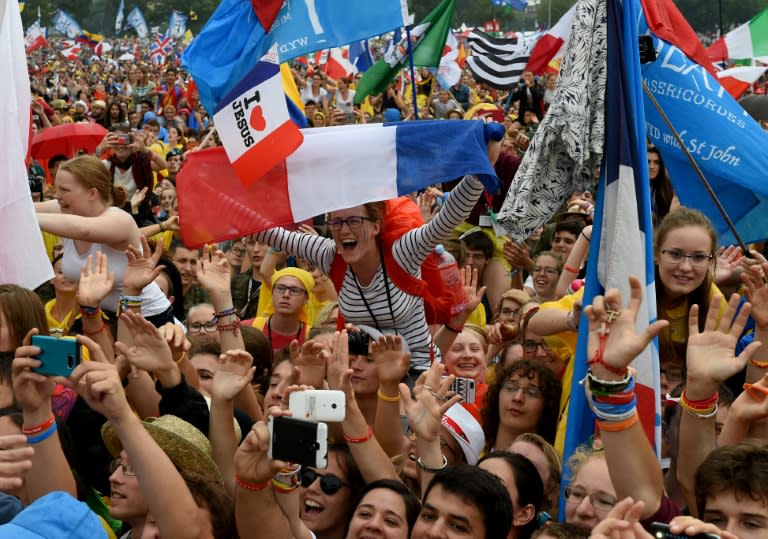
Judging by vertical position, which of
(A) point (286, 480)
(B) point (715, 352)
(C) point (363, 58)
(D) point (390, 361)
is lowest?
(C) point (363, 58)

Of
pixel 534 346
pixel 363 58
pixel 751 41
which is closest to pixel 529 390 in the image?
pixel 534 346

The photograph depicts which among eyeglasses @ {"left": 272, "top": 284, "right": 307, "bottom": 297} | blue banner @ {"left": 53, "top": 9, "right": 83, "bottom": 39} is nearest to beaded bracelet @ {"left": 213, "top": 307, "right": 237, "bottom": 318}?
eyeglasses @ {"left": 272, "top": 284, "right": 307, "bottom": 297}

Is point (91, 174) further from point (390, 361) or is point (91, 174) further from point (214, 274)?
point (390, 361)

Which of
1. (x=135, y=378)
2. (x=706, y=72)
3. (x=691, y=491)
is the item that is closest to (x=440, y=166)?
(x=706, y=72)

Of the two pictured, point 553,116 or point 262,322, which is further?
point 262,322

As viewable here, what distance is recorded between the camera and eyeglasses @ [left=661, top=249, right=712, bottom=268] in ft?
15.2

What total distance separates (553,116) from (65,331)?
9.88 feet

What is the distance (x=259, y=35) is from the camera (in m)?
5.59

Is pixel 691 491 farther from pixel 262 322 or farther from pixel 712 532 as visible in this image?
pixel 262 322

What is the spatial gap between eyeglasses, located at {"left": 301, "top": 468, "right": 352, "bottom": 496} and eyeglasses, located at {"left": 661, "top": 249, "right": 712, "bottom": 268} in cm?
159

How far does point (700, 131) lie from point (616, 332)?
7.21ft

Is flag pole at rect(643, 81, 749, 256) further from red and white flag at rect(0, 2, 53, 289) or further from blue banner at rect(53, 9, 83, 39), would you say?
blue banner at rect(53, 9, 83, 39)

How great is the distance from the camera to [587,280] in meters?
4.30

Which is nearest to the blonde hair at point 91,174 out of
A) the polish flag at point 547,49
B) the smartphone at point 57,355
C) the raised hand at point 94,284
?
the raised hand at point 94,284
